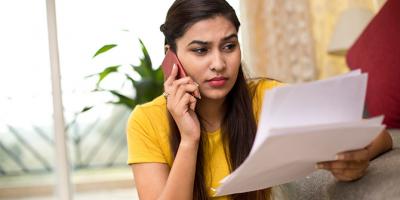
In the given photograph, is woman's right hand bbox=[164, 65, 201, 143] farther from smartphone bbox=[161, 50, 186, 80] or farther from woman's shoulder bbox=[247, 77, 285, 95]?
woman's shoulder bbox=[247, 77, 285, 95]

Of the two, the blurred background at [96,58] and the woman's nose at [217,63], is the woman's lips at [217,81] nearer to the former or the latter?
the woman's nose at [217,63]

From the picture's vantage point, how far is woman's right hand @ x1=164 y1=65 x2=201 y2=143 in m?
1.07

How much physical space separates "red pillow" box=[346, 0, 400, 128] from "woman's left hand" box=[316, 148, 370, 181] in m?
0.70

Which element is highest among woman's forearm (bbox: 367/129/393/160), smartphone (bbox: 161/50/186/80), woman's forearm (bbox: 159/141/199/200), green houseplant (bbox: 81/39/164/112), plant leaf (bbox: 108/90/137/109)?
smartphone (bbox: 161/50/186/80)

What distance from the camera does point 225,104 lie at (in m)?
1.26

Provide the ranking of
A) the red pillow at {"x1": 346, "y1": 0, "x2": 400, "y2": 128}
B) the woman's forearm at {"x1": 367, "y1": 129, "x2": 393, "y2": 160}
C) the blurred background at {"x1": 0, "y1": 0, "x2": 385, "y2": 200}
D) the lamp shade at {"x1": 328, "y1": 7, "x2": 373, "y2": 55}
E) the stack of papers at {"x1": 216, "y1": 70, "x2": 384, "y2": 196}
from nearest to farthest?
the stack of papers at {"x1": 216, "y1": 70, "x2": 384, "y2": 196}
the woman's forearm at {"x1": 367, "y1": 129, "x2": 393, "y2": 160}
the red pillow at {"x1": 346, "y1": 0, "x2": 400, "y2": 128}
the lamp shade at {"x1": 328, "y1": 7, "x2": 373, "y2": 55}
the blurred background at {"x1": 0, "y1": 0, "x2": 385, "y2": 200}

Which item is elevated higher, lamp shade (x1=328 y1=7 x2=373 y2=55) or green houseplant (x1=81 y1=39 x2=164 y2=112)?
lamp shade (x1=328 y1=7 x2=373 y2=55)

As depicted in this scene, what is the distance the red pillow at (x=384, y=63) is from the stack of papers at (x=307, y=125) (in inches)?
31.6

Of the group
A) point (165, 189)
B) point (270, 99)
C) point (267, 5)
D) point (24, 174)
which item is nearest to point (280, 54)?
point (267, 5)

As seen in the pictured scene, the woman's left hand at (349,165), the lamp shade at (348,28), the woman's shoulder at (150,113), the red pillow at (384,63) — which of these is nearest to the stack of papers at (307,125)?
the woman's left hand at (349,165)

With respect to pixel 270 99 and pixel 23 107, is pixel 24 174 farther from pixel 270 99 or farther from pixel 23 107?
pixel 270 99

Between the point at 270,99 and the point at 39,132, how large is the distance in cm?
224

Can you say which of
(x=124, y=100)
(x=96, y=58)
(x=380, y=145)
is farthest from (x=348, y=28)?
(x=380, y=145)

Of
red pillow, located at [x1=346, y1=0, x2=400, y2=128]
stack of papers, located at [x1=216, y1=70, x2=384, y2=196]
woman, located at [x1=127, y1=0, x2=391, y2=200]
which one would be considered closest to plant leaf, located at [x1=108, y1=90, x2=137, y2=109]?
red pillow, located at [x1=346, y1=0, x2=400, y2=128]
